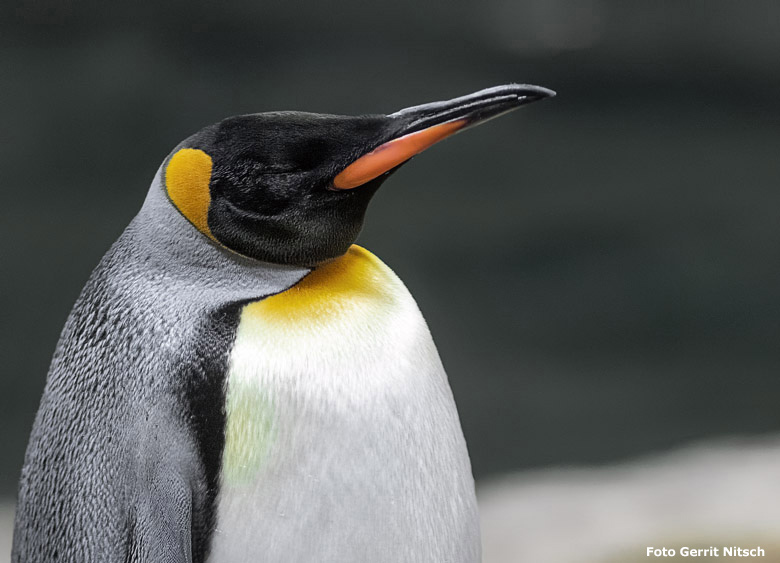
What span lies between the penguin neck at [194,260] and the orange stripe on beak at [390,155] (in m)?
0.13

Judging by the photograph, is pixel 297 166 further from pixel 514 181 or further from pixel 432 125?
pixel 514 181

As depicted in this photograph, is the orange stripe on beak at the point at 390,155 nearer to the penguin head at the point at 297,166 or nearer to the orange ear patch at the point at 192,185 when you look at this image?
the penguin head at the point at 297,166

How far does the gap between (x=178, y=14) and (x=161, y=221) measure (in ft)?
8.89

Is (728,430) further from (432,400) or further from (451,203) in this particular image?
(432,400)

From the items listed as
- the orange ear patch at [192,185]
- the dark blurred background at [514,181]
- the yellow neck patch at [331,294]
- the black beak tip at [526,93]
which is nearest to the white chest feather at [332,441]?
the yellow neck patch at [331,294]

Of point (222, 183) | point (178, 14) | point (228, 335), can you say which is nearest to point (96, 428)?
point (228, 335)

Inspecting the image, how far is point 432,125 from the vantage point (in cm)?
84

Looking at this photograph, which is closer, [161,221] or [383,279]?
[161,221]

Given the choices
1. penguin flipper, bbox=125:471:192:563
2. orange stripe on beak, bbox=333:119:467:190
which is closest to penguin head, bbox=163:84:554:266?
orange stripe on beak, bbox=333:119:467:190

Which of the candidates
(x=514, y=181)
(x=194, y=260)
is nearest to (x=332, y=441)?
(x=194, y=260)

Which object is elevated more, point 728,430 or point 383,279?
point 383,279

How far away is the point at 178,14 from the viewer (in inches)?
131

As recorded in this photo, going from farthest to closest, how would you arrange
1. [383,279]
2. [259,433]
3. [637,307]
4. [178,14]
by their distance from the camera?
[637,307]
[178,14]
[383,279]
[259,433]

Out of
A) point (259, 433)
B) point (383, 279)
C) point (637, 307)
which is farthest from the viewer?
point (637, 307)
